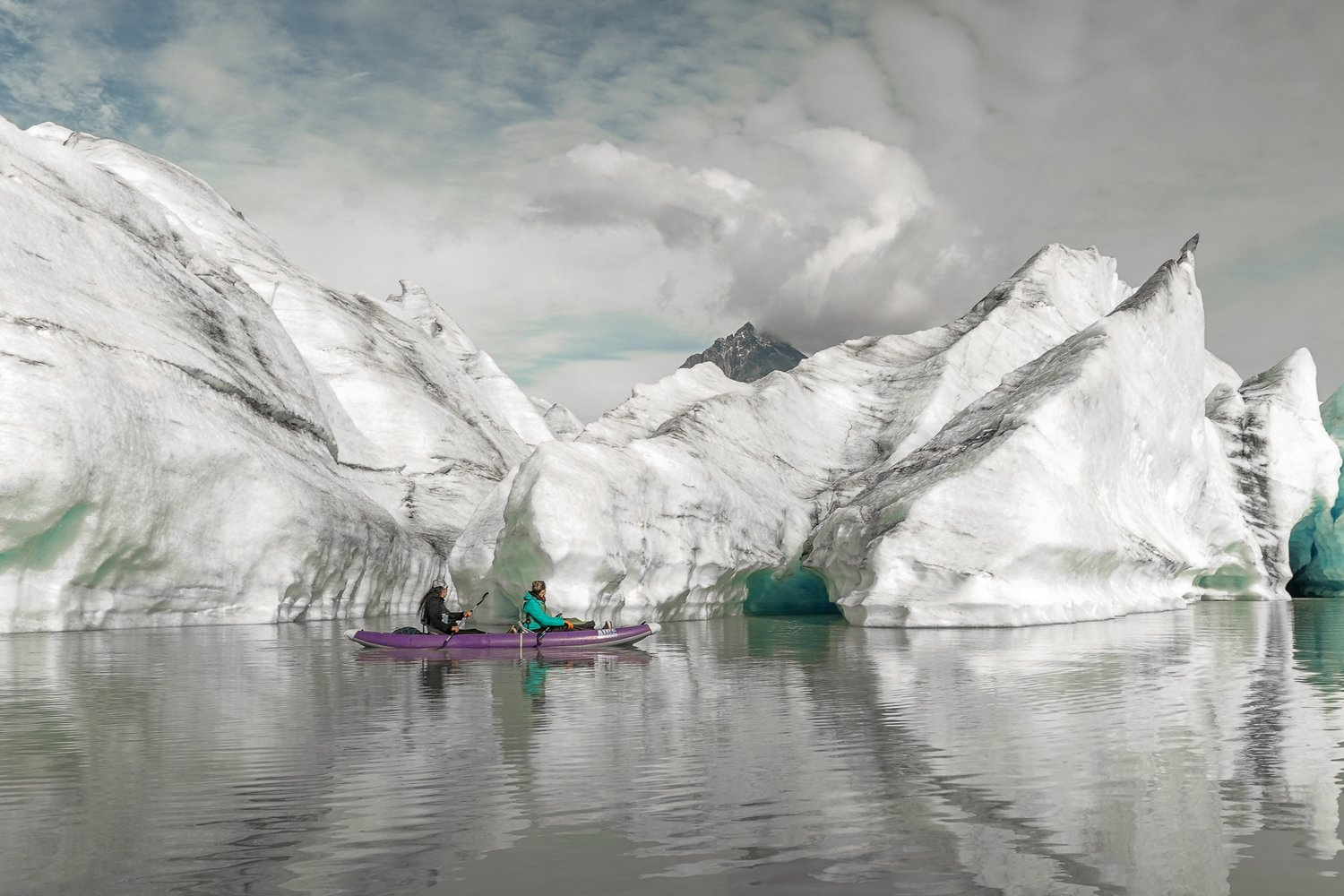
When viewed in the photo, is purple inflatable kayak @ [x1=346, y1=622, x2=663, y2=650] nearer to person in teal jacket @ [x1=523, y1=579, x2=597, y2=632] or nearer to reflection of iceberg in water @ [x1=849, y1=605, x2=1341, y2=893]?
Answer: person in teal jacket @ [x1=523, y1=579, x2=597, y2=632]

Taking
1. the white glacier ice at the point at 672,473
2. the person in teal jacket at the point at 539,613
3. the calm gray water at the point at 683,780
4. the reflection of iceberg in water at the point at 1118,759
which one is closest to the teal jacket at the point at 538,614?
the person in teal jacket at the point at 539,613

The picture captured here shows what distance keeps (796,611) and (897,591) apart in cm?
1458

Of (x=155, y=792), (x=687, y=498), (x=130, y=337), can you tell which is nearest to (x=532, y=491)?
(x=687, y=498)

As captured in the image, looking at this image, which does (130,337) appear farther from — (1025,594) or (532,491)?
(1025,594)

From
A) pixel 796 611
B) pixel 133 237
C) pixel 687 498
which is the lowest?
pixel 796 611

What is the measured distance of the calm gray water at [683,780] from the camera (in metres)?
5.80

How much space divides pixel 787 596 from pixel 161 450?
20.8 m

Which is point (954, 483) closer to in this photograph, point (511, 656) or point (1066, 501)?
point (1066, 501)

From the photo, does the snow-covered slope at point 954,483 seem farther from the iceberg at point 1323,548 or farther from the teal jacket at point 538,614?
the teal jacket at point 538,614

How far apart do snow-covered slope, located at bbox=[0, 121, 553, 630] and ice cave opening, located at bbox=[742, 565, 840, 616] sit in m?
12.3

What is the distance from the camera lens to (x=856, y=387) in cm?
4266

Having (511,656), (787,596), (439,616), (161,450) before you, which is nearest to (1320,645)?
(511,656)

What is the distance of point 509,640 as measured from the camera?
19.9 meters

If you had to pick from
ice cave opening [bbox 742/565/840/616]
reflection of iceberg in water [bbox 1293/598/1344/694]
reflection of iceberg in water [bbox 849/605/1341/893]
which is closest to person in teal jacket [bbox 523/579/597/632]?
reflection of iceberg in water [bbox 849/605/1341/893]
